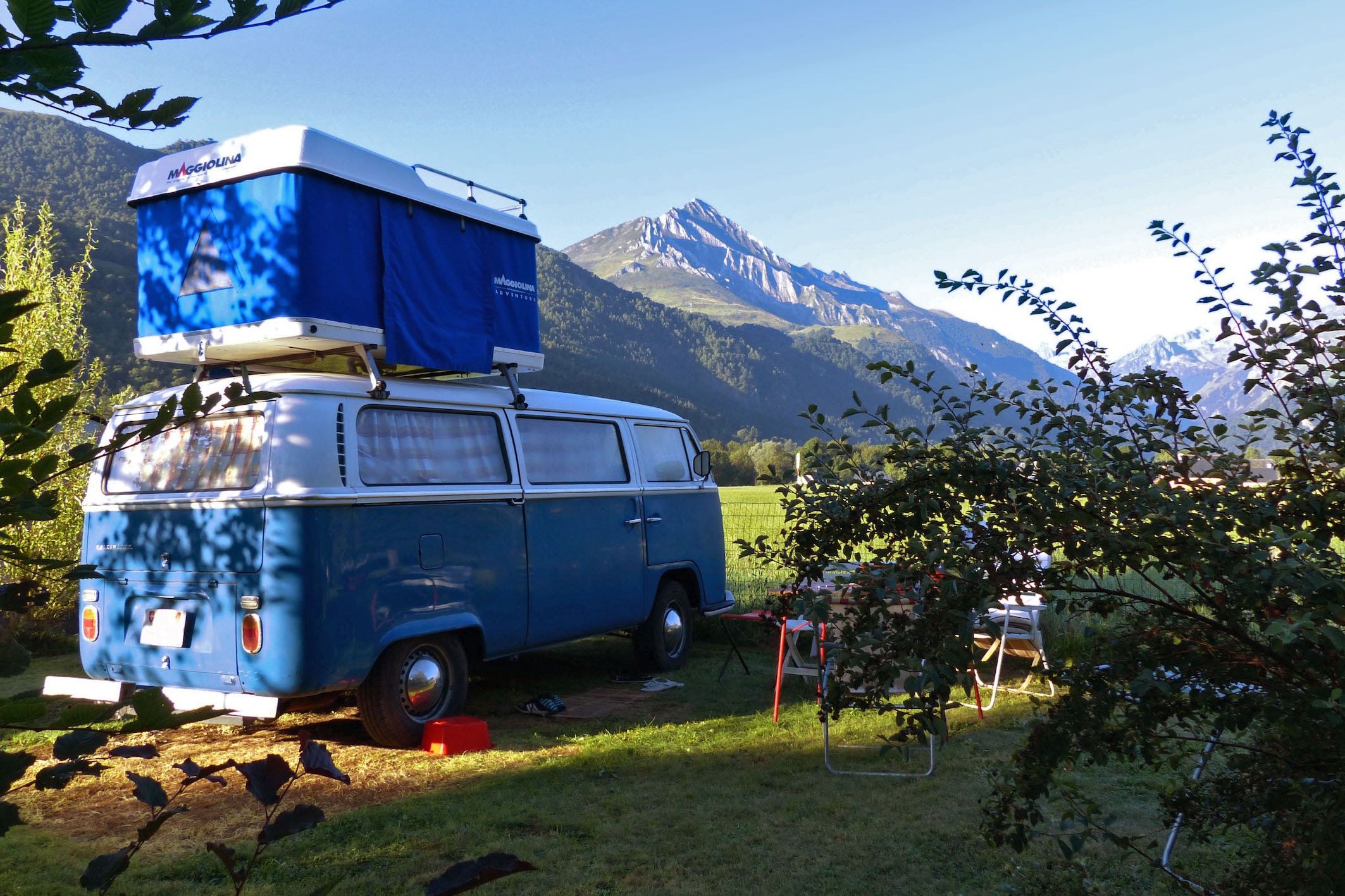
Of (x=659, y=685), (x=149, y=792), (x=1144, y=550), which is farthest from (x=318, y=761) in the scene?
(x=659, y=685)

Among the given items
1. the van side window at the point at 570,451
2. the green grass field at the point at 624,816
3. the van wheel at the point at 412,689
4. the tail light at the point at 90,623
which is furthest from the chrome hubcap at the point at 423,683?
the tail light at the point at 90,623

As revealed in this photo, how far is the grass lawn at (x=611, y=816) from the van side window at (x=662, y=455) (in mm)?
2155

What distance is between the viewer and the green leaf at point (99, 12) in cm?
102

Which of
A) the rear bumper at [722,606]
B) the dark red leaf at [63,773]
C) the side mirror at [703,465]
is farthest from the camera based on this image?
the side mirror at [703,465]

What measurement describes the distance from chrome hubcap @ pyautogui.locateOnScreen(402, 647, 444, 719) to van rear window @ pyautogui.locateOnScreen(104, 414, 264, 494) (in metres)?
1.43

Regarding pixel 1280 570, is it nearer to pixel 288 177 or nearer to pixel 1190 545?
pixel 1190 545

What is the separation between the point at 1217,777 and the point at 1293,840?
19.0 inches

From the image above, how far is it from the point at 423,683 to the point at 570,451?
2.10m

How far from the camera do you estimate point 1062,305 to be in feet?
9.93

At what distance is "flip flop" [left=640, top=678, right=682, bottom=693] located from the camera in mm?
7738

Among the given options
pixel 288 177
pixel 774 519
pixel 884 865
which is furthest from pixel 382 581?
pixel 774 519

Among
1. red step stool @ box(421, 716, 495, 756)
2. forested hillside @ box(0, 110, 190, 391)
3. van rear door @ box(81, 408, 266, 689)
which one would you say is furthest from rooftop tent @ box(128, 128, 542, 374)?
forested hillside @ box(0, 110, 190, 391)

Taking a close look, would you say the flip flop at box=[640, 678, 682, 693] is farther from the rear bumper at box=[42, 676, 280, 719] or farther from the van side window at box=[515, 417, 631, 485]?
the rear bumper at box=[42, 676, 280, 719]

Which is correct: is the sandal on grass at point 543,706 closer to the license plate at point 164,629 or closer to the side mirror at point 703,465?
Result: the license plate at point 164,629
